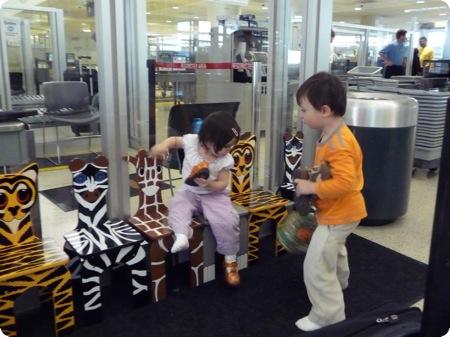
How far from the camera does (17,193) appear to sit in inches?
72.4

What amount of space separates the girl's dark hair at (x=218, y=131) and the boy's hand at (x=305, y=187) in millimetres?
429

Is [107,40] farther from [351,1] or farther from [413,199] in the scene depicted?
[351,1]

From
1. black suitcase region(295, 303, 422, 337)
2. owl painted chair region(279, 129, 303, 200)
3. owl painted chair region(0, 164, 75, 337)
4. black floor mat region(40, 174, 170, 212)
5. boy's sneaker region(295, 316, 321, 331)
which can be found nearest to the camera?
black suitcase region(295, 303, 422, 337)

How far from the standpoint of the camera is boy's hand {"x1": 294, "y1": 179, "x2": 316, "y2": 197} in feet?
5.79

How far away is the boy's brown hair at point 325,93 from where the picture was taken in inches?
69.3

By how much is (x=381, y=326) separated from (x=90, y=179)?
1565mm

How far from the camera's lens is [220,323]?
1.93 meters

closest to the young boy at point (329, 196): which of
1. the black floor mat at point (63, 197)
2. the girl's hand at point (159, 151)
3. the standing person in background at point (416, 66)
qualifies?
the girl's hand at point (159, 151)

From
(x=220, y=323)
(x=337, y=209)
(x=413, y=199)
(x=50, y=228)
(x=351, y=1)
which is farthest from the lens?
(x=351, y=1)

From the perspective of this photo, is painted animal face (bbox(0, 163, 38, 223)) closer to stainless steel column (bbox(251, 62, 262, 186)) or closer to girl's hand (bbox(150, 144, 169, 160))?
girl's hand (bbox(150, 144, 169, 160))

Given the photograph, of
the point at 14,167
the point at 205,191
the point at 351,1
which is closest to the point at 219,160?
the point at 205,191

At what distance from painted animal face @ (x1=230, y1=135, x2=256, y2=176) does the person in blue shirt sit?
478 cm

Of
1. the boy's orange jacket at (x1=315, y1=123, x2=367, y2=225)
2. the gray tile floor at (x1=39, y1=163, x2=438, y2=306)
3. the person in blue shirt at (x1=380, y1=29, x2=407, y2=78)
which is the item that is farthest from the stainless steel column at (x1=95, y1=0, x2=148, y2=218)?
the person in blue shirt at (x1=380, y1=29, x2=407, y2=78)

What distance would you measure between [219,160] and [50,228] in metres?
1.35
